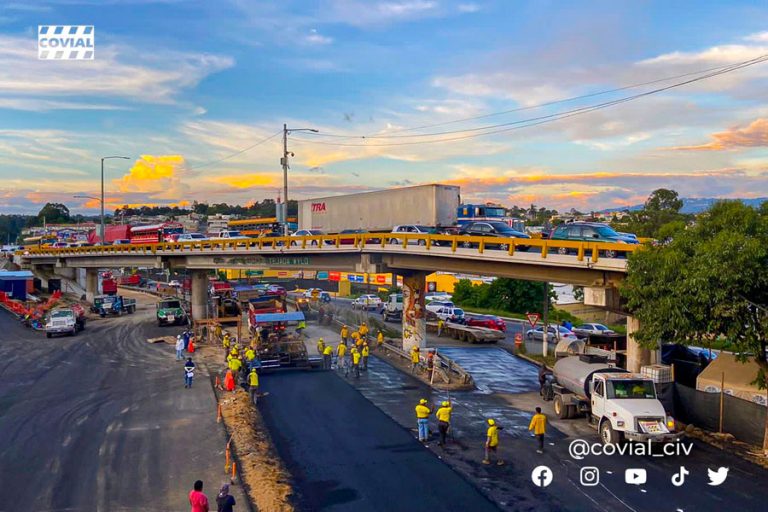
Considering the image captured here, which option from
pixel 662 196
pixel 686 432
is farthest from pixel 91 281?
pixel 662 196

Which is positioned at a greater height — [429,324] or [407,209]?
[407,209]

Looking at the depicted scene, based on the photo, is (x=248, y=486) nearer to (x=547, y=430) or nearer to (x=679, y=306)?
(x=547, y=430)

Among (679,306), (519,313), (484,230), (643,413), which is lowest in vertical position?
(519,313)

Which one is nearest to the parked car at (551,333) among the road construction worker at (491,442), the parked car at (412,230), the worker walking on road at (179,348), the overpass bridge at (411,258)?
the overpass bridge at (411,258)

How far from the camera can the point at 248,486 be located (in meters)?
15.0

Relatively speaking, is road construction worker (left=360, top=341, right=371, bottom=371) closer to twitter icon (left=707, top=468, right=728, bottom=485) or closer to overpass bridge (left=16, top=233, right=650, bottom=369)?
overpass bridge (left=16, top=233, right=650, bottom=369)

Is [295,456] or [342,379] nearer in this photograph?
[295,456]

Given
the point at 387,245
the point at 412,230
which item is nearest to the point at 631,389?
the point at 387,245

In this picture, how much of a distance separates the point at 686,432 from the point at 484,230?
13656mm

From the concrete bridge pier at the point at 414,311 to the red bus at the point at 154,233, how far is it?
3285 cm

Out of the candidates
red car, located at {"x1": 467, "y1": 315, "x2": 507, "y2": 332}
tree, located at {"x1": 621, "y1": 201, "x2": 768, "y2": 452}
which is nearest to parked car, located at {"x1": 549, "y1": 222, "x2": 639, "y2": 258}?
tree, located at {"x1": 621, "y1": 201, "x2": 768, "y2": 452}

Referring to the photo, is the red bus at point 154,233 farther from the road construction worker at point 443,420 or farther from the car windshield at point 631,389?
the car windshield at point 631,389

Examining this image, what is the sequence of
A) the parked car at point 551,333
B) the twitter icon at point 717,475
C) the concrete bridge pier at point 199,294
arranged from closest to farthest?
the twitter icon at point 717,475, the parked car at point 551,333, the concrete bridge pier at point 199,294

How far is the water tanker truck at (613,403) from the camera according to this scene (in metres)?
17.6
